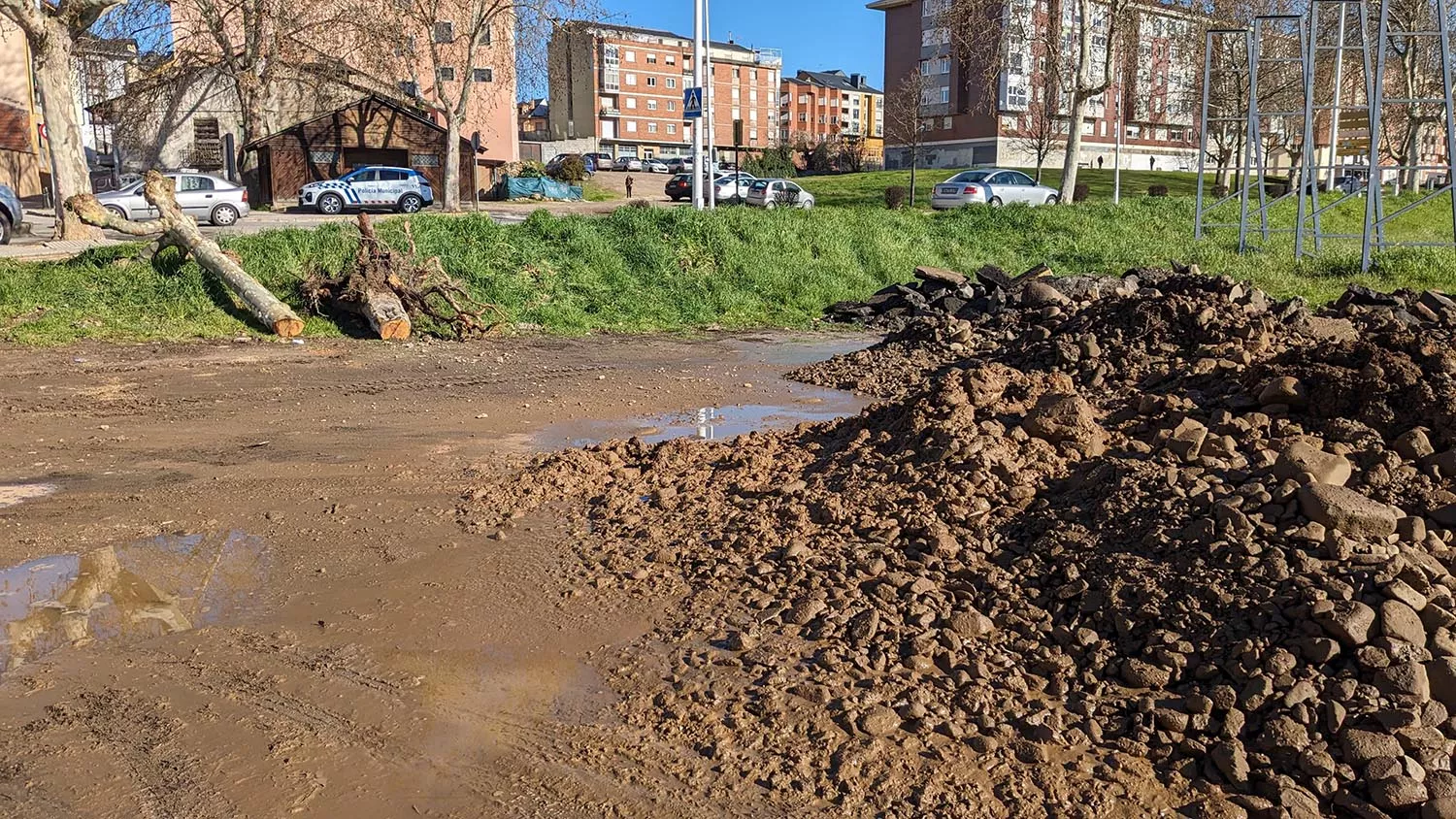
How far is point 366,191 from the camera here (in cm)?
3606

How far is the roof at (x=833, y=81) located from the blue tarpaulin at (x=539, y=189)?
8299 centimetres

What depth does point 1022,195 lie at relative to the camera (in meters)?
34.7

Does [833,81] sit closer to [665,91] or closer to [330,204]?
[665,91]

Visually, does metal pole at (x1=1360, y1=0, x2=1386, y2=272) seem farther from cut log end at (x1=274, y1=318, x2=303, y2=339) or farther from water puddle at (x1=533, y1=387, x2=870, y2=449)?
cut log end at (x1=274, y1=318, x2=303, y2=339)

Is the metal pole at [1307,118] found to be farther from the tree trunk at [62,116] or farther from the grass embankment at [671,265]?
the tree trunk at [62,116]

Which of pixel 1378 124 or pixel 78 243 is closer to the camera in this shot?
pixel 1378 124

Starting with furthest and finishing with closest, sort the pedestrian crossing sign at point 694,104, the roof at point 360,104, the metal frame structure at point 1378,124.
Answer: the roof at point 360,104, the pedestrian crossing sign at point 694,104, the metal frame structure at point 1378,124

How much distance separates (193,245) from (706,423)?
8.83m

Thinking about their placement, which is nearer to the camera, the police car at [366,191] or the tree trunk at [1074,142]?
the tree trunk at [1074,142]

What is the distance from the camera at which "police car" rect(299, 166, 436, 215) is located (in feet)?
118

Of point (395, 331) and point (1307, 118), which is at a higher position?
point (1307, 118)

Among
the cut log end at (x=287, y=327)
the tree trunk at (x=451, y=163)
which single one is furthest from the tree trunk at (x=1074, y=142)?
the cut log end at (x=287, y=327)

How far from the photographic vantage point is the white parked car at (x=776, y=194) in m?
37.4

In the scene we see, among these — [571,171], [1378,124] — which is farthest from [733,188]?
[1378,124]
